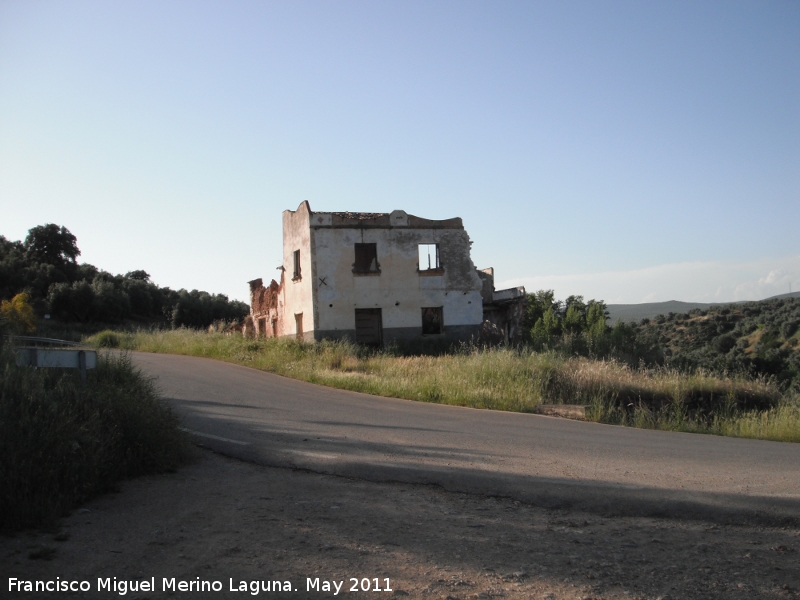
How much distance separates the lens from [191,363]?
78.6ft

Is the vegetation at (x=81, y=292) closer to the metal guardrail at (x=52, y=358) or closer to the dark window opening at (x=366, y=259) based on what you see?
Answer: the dark window opening at (x=366, y=259)

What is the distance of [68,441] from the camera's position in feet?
21.5

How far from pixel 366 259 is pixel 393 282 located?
2.57 meters

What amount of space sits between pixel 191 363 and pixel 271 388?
766cm

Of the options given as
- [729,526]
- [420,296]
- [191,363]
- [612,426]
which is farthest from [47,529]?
[420,296]

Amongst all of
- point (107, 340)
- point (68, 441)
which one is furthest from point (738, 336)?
point (68, 441)

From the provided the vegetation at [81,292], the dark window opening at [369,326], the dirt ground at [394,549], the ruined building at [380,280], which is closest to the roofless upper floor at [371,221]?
the ruined building at [380,280]

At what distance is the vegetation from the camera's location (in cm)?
5550

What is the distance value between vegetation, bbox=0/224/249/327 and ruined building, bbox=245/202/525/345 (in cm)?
3029

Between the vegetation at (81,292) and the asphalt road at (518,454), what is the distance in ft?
151

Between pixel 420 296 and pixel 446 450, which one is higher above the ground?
pixel 420 296

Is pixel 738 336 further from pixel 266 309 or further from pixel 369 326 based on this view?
pixel 266 309

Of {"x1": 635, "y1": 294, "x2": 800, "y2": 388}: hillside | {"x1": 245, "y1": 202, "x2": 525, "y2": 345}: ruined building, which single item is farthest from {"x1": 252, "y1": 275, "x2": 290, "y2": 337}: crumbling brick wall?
{"x1": 635, "y1": 294, "x2": 800, "y2": 388}: hillside

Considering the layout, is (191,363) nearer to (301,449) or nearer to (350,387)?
(350,387)
